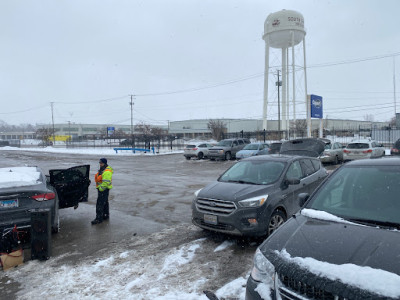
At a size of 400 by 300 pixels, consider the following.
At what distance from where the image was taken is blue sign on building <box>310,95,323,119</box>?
29141mm

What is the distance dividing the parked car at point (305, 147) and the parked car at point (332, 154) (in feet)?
23.3

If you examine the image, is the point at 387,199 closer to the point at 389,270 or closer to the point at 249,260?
the point at 389,270

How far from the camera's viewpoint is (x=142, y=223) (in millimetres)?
7328

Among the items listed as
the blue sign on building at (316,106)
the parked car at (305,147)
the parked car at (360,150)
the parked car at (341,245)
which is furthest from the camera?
the blue sign on building at (316,106)

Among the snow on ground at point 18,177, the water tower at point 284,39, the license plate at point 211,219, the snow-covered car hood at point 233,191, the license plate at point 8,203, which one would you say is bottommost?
the license plate at point 211,219

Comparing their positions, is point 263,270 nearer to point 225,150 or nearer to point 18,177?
point 18,177

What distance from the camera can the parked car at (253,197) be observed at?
17.4 feet

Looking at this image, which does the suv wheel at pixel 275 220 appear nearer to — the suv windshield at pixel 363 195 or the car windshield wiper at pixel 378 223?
the suv windshield at pixel 363 195

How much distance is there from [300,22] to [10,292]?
45040 mm

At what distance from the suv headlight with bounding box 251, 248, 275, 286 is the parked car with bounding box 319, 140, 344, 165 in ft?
58.3

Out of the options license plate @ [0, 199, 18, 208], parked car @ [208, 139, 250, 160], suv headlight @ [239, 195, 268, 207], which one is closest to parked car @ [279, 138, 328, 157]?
suv headlight @ [239, 195, 268, 207]

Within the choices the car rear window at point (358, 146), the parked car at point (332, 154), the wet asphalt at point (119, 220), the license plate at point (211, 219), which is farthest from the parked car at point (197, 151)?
the license plate at point (211, 219)

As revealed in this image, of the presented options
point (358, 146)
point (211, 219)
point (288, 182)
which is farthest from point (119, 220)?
Answer: point (358, 146)

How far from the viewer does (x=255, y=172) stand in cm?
654
